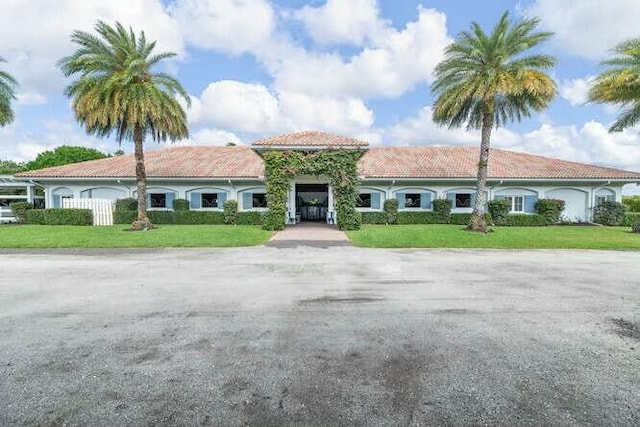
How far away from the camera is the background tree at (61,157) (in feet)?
155

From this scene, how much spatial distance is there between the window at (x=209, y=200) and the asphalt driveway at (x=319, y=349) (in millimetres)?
16038

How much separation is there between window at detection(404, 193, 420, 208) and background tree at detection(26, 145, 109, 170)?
47.0 metres

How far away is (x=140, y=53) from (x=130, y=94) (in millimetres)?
2690

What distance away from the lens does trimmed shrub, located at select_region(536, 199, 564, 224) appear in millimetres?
22984

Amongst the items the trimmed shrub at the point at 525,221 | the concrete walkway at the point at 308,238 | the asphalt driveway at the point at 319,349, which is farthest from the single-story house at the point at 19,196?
the trimmed shrub at the point at 525,221

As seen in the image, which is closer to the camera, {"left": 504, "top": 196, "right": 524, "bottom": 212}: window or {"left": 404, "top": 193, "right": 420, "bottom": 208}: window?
{"left": 504, "top": 196, "right": 524, "bottom": 212}: window

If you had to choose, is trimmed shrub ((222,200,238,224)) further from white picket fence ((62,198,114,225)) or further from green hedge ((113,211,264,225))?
white picket fence ((62,198,114,225))

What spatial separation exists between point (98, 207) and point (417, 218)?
2116cm

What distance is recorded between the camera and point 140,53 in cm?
1864

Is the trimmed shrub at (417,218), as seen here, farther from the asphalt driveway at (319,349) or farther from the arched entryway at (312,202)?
the asphalt driveway at (319,349)

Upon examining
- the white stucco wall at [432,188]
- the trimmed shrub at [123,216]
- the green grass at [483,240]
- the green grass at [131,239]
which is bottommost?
the green grass at [483,240]

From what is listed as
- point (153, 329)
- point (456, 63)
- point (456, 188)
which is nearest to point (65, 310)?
point (153, 329)

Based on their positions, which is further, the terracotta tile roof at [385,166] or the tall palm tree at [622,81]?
the terracotta tile roof at [385,166]

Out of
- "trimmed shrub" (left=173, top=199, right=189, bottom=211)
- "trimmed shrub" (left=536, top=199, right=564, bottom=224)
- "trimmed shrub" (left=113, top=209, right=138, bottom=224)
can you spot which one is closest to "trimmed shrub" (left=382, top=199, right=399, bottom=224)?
"trimmed shrub" (left=536, top=199, right=564, bottom=224)
